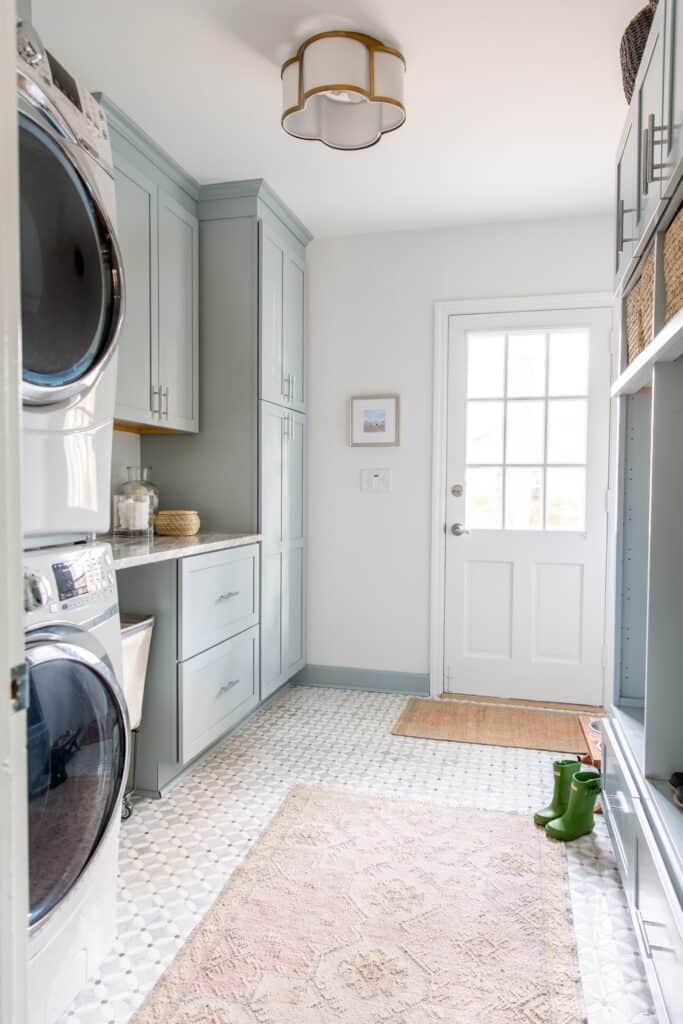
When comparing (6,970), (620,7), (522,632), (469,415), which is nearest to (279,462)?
(469,415)

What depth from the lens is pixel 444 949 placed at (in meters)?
1.57

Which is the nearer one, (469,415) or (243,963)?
(243,963)

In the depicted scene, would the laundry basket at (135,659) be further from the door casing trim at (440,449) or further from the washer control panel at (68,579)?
the door casing trim at (440,449)

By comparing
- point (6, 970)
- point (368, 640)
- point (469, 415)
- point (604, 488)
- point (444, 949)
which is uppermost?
point (469, 415)

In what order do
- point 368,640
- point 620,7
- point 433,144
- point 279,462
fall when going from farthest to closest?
1. point 368,640
2. point 279,462
3. point 433,144
4. point 620,7

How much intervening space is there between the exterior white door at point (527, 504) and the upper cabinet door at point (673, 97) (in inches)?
82.3

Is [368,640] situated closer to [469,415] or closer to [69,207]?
[469,415]

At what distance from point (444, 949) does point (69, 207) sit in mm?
1769

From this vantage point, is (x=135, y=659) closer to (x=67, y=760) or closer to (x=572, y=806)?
(x=67, y=760)

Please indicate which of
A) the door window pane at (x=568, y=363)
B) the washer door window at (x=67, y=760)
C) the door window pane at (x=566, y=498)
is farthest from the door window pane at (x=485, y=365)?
the washer door window at (x=67, y=760)

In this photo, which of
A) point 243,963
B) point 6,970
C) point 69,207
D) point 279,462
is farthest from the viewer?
point 279,462

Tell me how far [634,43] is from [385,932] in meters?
2.37

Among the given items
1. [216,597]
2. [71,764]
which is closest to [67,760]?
[71,764]

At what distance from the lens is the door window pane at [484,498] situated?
3.49 m
